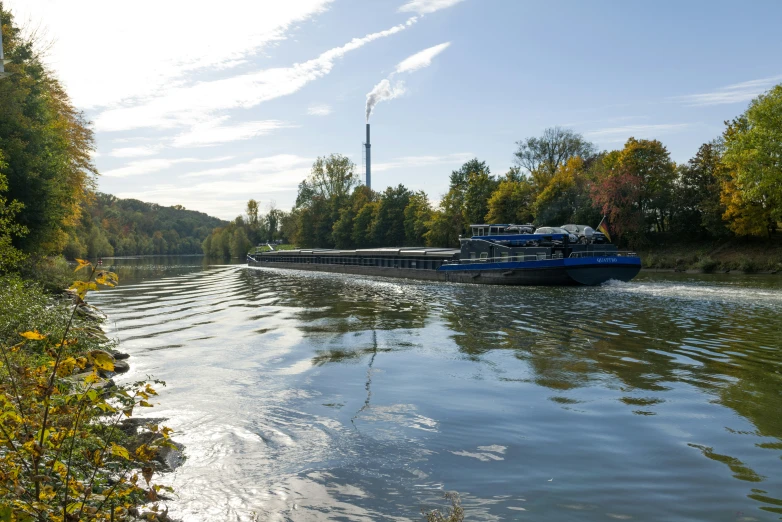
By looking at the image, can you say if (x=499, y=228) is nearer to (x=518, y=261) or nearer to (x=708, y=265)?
(x=518, y=261)

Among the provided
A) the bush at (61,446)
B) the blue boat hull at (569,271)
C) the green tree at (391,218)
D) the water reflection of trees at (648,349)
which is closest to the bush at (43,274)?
the water reflection of trees at (648,349)

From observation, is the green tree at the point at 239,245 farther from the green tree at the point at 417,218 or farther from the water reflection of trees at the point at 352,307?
the water reflection of trees at the point at 352,307

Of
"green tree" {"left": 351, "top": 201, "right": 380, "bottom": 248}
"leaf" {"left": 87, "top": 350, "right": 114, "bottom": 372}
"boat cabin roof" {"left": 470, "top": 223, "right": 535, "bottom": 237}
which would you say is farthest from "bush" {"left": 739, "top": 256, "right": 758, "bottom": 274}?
"green tree" {"left": 351, "top": 201, "right": 380, "bottom": 248}

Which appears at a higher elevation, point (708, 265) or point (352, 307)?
point (708, 265)

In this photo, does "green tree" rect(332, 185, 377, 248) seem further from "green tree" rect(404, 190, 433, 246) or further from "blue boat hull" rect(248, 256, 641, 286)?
"blue boat hull" rect(248, 256, 641, 286)

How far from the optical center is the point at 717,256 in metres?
49.2

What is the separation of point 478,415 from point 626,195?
52.2 meters

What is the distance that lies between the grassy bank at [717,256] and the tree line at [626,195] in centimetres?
113

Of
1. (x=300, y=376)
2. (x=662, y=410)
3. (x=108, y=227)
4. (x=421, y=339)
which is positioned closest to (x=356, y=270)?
(x=421, y=339)

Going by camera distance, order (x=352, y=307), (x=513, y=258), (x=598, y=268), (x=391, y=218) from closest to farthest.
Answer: (x=352, y=307)
(x=598, y=268)
(x=513, y=258)
(x=391, y=218)

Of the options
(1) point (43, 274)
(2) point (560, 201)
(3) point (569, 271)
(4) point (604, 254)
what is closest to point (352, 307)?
(3) point (569, 271)

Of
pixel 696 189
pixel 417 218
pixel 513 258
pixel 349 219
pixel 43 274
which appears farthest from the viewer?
pixel 349 219

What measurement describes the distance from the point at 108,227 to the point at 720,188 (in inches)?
5903

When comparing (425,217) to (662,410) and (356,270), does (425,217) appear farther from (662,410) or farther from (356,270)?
(662,410)
